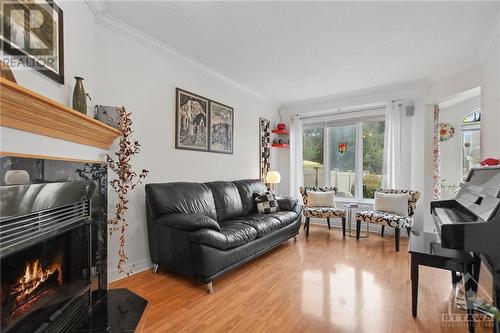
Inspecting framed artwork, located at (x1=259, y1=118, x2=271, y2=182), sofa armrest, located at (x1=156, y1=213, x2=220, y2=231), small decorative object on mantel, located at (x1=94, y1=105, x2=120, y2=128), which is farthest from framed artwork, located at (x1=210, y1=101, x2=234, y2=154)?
small decorative object on mantel, located at (x1=94, y1=105, x2=120, y2=128)

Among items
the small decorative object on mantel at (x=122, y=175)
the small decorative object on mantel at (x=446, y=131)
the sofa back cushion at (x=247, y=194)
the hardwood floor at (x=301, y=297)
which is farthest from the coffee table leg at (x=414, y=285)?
the small decorative object on mantel at (x=446, y=131)

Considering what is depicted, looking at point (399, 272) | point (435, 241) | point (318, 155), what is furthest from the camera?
point (318, 155)

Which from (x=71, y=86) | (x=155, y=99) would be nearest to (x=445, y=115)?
(x=155, y=99)

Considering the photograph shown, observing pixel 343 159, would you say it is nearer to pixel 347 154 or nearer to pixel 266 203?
pixel 347 154

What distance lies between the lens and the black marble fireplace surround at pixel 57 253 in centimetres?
110

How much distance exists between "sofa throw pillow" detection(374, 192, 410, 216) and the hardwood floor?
0.84 m

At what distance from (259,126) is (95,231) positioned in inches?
140

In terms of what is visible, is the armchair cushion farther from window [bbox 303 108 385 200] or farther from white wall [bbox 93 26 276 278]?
white wall [bbox 93 26 276 278]

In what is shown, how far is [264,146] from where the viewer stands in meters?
4.98

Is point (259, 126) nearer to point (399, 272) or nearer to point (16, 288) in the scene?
point (399, 272)

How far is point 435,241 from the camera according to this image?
2141 millimetres

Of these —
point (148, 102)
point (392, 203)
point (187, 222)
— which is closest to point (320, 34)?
point (148, 102)

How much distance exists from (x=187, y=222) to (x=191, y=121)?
1.55 meters

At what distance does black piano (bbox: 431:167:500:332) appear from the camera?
1.41 meters
